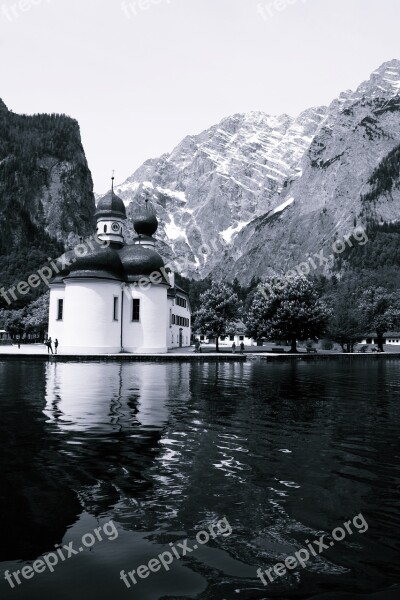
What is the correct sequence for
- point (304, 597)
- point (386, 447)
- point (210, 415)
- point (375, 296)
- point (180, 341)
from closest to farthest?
point (304, 597), point (386, 447), point (210, 415), point (180, 341), point (375, 296)

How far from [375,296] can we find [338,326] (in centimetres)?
1871

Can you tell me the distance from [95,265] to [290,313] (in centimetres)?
2456

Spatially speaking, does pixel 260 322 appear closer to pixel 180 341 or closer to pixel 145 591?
pixel 180 341

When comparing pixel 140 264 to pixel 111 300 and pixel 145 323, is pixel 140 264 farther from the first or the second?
pixel 145 323

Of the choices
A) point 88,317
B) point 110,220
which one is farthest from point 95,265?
point 110,220

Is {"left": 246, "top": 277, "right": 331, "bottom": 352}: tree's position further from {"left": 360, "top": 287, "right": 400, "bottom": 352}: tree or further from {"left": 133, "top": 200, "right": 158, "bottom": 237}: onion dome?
{"left": 360, "top": 287, "right": 400, "bottom": 352}: tree

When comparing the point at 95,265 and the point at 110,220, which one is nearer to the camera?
the point at 95,265

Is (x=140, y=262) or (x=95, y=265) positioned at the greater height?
(x=140, y=262)

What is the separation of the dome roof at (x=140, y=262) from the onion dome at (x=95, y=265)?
2497 millimetres

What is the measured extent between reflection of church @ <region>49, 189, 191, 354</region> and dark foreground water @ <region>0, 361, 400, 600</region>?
127 ft

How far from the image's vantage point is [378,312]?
97.4m

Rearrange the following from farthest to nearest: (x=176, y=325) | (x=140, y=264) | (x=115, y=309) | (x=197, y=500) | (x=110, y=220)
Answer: (x=176, y=325), (x=110, y=220), (x=140, y=264), (x=115, y=309), (x=197, y=500)

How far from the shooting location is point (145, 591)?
5262 mm

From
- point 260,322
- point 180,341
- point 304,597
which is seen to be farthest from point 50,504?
point 180,341
